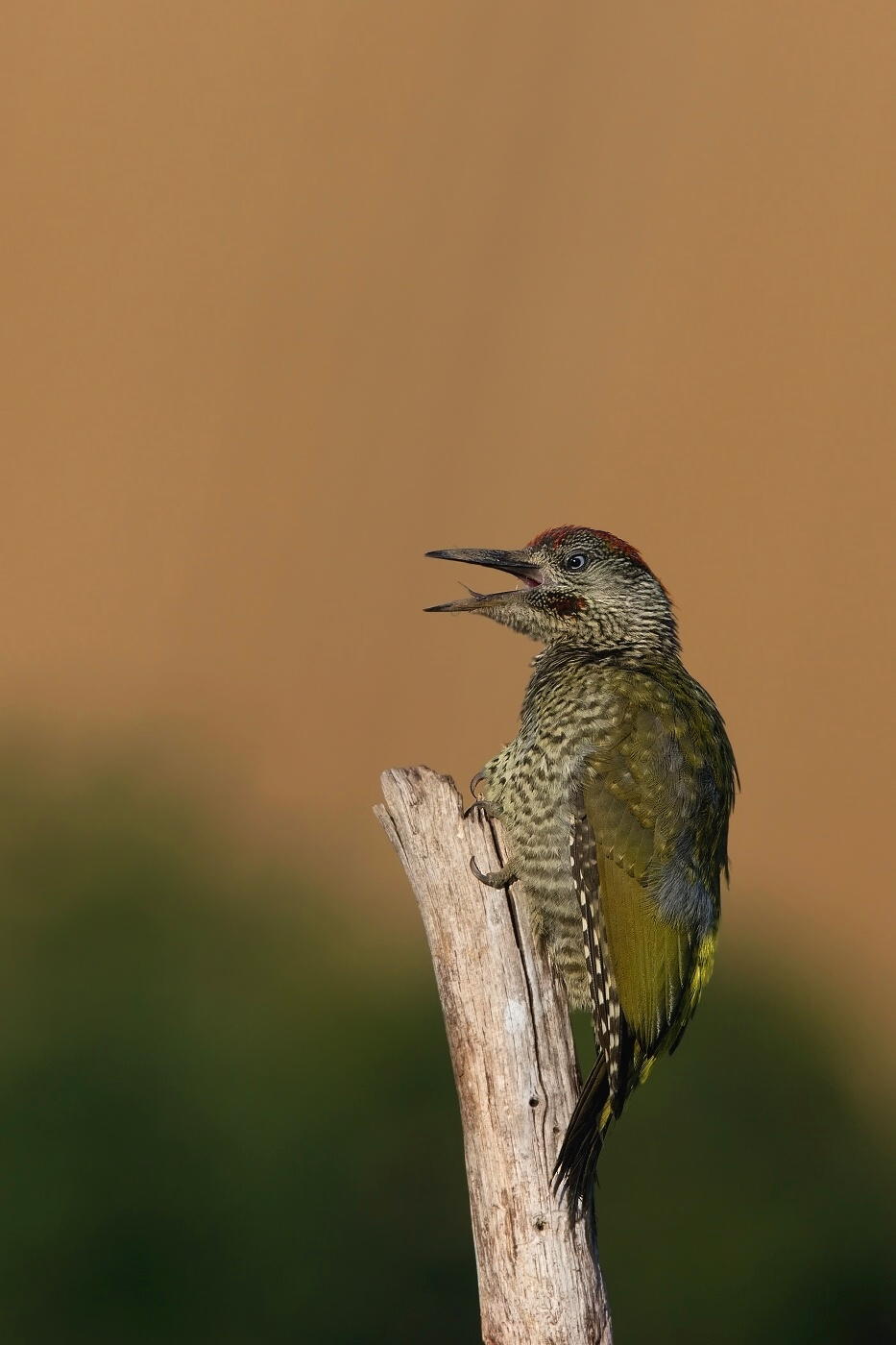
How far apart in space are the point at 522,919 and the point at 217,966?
16.2 feet

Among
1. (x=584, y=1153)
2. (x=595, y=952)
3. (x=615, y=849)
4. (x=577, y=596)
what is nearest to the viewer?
(x=584, y=1153)

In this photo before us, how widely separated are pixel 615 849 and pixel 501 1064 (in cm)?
59

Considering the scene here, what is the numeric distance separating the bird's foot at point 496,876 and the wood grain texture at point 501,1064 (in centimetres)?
2

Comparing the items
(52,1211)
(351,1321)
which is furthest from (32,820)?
(351,1321)

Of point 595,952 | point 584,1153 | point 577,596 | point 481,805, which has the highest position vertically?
point 577,596

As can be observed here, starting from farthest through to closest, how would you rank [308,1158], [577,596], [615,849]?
[308,1158] < [577,596] < [615,849]

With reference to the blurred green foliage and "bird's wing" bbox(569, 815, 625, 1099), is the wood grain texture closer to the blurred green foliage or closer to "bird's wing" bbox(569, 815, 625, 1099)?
"bird's wing" bbox(569, 815, 625, 1099)

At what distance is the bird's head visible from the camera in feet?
13.2

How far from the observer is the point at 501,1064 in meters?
3.08

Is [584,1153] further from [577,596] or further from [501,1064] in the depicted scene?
[577,596]

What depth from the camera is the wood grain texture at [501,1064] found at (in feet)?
9.67

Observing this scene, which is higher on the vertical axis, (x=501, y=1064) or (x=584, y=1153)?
(x=501, y=1064)

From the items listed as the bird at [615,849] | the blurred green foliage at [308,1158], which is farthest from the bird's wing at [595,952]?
the blurred green foliage at [308,1158]

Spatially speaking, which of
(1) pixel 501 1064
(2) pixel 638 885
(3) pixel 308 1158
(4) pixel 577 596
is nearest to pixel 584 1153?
(1) pixel 501 1064
